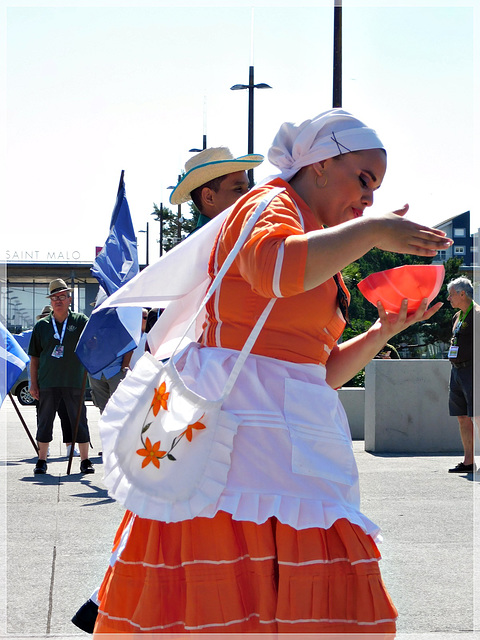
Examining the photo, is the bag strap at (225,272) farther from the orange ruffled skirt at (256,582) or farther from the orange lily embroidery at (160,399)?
the orange ruffled skirt at (256,582)

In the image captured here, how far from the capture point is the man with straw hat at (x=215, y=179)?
414 cm

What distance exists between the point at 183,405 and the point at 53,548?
382cm

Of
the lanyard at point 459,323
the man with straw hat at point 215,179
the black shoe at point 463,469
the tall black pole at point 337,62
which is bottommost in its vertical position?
the black shoe at point 463,469

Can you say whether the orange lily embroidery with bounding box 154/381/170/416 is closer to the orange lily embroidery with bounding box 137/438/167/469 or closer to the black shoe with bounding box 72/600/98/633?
the orange lily embroidery with bounding box 137/438/167/469

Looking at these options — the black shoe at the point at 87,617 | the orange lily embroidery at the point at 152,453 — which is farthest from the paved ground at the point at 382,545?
the orange lily embroidery at the point at 152,453

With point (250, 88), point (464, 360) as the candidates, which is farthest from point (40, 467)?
point (250, 88)

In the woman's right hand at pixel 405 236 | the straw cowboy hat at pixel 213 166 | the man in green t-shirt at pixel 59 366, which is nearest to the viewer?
the woman's right hand at pixel 405 236

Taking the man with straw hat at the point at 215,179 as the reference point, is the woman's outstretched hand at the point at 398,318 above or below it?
below

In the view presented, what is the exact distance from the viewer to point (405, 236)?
203 centimetres

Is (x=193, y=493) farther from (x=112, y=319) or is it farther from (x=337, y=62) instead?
(x=337, y=62)

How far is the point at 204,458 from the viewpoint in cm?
216

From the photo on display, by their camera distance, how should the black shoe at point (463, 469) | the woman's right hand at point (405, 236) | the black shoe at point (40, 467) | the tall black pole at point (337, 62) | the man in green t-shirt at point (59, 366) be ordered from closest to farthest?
the woman's right hand at point (405, 236), the black shoe at point (463, 469), the black shoe at point (40, 467), the man in green t-shirt at point (59, 366), the tall black pole at point (337, 62)

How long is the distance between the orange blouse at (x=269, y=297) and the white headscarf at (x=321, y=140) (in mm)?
92

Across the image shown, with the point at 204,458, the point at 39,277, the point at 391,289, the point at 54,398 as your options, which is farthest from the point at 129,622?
the point at 39,277
